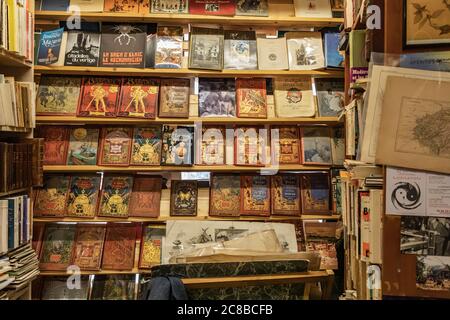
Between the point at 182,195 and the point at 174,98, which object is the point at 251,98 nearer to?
the point at 174,98

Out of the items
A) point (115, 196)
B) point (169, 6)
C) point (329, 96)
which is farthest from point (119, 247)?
point (329, 96)

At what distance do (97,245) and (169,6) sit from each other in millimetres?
1823

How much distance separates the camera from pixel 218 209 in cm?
312

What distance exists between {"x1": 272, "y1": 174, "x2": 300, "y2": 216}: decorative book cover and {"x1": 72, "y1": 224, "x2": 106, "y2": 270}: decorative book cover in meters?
1.29

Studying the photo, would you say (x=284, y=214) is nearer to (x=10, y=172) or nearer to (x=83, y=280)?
(x=83, y=280)

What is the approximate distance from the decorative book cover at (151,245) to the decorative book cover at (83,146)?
0.65m

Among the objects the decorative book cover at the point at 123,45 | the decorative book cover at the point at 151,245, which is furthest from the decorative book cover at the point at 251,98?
the decorative book cover at the point at 151,245

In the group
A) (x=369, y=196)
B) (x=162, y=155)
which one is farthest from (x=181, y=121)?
(x=369, y=196)

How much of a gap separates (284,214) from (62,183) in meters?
1.65

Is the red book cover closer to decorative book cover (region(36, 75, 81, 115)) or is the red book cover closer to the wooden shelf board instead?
the wooden shelf board

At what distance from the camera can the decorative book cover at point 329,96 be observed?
10.4 feet

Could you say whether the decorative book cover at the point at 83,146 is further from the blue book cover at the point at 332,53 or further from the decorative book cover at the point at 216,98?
the blue book cover at the point at 332,53

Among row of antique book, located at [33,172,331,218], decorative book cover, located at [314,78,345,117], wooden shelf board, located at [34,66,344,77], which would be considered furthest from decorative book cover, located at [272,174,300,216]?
wooden shelf board, located at [34,66,344,77]

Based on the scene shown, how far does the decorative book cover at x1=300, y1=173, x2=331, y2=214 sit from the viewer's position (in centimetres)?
314
